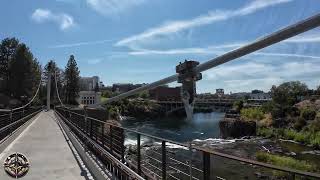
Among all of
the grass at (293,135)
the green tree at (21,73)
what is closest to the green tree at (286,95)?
the grass at (293,135)

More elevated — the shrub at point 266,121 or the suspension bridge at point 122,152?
the suspension bridge at point 122,152

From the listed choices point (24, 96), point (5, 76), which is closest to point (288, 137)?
point (24, 96)

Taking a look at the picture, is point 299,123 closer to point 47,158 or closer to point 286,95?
point 286,95

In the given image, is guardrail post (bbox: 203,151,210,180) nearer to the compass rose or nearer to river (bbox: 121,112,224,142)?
the compass rose

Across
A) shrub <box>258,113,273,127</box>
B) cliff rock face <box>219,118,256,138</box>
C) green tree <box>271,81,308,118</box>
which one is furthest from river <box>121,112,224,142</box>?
green tree <box>271,81,308,118</box>

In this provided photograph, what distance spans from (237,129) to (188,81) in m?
82.3

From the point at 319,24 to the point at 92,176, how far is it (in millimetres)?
9183

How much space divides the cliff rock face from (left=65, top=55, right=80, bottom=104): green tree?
2285 inches

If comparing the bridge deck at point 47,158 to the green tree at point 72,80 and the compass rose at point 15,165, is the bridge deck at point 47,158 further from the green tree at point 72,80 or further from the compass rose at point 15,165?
the green tree at point 72,80

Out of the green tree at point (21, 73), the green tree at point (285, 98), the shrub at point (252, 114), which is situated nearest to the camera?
the green tree at point (285, 98)

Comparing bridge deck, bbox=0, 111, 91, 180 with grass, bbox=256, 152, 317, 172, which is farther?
grass, bbox=256, 152, 317, 172

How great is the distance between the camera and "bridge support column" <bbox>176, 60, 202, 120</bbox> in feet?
18.9

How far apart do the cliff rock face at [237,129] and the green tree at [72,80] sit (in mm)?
58041

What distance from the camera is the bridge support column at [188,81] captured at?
5.77 metres
